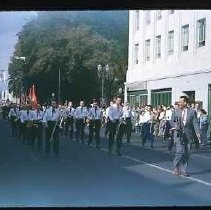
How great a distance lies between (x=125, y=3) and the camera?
7.46 meters

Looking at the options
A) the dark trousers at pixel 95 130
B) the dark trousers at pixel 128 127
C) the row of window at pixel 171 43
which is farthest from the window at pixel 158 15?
the dark trousers at pixel 128 127

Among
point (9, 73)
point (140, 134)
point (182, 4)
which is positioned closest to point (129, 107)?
point (140, 134)

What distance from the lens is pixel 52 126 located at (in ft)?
37.9

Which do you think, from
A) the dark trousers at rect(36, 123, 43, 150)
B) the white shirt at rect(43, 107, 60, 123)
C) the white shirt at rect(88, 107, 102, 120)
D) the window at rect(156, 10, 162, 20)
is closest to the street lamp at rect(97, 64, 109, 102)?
the white shirt at rect(88, 107, 102, 120)

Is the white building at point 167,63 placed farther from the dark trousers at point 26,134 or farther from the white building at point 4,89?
the dark trousers at point 26,134

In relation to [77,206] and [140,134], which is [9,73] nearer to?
[77,206]

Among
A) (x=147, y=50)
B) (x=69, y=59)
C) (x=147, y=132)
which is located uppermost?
(x=147, y=50)

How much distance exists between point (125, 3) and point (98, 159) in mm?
2848

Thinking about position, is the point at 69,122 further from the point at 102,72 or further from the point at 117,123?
the point at 102,72

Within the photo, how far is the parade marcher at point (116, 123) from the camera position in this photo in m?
9.93

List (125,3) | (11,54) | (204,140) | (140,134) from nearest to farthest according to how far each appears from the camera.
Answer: (125,3) < (11,54) < (204,140) < (140,134)

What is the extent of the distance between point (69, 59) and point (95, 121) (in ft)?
6.94

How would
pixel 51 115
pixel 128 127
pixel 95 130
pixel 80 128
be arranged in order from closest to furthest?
pixel 51 115 < pixel 95 130 < pixel 128 127 < pixel 80 128

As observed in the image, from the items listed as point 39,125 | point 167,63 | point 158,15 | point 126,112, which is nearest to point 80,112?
point 126,112
